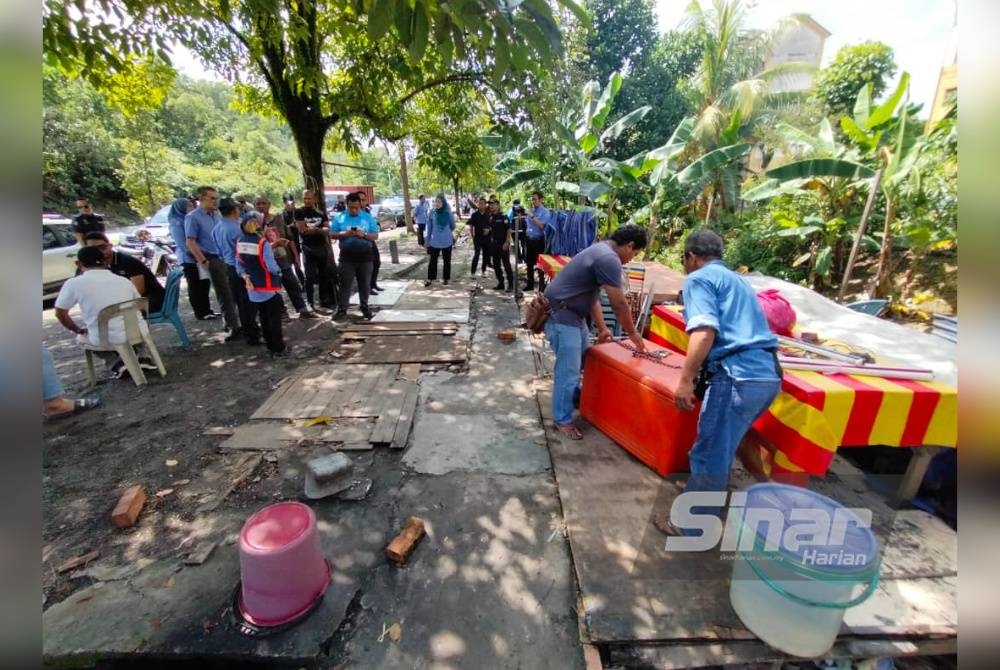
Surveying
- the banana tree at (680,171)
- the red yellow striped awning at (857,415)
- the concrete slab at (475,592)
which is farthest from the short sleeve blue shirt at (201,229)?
the banana tree at (680,171)

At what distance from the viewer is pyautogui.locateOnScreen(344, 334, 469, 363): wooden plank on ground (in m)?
5.57

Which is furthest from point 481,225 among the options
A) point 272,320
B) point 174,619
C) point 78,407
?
point 174,619

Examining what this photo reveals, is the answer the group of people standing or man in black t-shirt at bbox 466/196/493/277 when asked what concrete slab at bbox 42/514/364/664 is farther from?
man in black t-shirt at bbox 466/196/493/277

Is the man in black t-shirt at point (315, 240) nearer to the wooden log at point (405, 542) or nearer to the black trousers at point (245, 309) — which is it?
the black trousers at point (245, 309)

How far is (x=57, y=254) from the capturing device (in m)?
7.80

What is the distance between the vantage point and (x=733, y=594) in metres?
2.37

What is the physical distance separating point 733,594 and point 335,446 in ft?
10.1

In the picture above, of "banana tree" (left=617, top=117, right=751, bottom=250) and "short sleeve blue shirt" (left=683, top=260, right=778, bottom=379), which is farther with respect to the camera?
"banana tree" (left=617, top=117, right=751, bottom=250)

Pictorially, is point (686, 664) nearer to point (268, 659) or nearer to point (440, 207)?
point (268, 659)

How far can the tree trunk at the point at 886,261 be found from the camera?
23.4 ft

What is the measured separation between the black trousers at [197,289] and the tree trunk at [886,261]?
35.8ft

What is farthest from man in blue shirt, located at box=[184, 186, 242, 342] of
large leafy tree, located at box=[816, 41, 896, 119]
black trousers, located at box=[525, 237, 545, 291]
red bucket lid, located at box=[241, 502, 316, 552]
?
large leafy tree, located at box=[816, 41, 896, 119]

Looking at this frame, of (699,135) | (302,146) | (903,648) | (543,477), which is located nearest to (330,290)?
(302,146)

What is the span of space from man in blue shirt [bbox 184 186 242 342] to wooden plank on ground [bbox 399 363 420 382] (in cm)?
275
